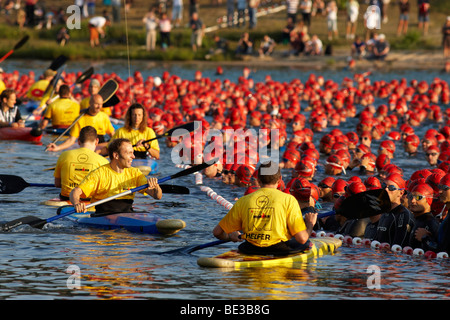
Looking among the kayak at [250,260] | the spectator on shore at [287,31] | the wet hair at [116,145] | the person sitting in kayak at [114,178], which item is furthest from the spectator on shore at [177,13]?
the kayak at [250,260]

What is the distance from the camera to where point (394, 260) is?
41.3 ft

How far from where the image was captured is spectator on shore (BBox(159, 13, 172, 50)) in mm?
44719

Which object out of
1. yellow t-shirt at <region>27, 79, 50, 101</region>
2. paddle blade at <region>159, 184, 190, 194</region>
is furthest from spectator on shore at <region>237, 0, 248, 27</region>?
paddle blade at <region>159, 184, 190, 194</region>

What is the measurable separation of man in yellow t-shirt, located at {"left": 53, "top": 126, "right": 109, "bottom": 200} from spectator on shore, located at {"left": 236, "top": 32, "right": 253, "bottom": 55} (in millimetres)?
31277

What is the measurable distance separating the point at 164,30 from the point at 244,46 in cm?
411

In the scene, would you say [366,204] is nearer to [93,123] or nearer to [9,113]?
[93,123]

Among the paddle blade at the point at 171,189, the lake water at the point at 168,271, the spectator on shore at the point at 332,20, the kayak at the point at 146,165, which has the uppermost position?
the spectator on shore at the point at 332,20

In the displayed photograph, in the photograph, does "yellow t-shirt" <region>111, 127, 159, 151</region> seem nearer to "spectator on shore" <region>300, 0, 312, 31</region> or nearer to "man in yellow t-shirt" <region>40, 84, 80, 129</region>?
"man in yellow t-shirt" <region>40, 84, 80, 129</region>

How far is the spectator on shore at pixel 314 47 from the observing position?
4431 centimetres

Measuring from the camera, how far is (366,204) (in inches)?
491

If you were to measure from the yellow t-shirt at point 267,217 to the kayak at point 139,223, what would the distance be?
2826 mm

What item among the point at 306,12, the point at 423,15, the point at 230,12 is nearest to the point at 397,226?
the point at 306,12

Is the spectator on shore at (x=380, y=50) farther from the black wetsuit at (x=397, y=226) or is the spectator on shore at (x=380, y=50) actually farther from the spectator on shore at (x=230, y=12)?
the black wetsuit at (x=397, y=226)
